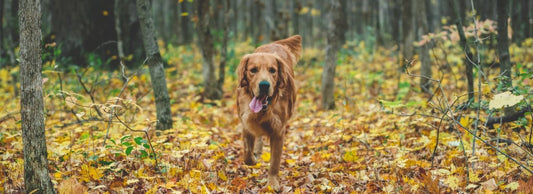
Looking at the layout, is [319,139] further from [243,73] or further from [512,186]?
[512,186]

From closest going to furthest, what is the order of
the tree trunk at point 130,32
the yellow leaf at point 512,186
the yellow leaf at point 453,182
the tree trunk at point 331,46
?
the yellow leaf at point 512,186 → the yellow leaf at point 453,182 → the tree trunk at point 331,46 → the tree trunk at point 130,32

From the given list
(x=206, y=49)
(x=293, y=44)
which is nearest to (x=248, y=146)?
(x=293, y=44)

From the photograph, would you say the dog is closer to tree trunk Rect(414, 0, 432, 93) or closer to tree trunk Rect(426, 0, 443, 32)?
tree trunk Rect(414, 0, 432, 93)

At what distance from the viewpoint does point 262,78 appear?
12.5ft

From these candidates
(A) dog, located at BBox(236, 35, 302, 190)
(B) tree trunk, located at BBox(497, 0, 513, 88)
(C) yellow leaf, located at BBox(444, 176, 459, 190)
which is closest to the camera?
(C) yellow leaf, located at BBox(444, 176, 459, 190)

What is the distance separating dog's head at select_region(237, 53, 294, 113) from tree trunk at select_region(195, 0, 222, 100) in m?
3.89

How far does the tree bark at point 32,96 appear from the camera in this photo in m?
2.57

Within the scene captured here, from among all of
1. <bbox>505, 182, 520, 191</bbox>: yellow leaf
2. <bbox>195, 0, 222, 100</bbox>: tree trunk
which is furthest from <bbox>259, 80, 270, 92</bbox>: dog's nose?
<bbox>195, 0, 222, 100</bbox>: tree trunk

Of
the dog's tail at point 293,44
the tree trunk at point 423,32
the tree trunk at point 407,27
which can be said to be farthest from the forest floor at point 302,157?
the tree trunk at point 407,27

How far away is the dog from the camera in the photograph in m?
3.87

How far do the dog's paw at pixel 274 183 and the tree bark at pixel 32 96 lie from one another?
2.00m

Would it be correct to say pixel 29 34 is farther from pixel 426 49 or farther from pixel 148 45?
pixel 426 49

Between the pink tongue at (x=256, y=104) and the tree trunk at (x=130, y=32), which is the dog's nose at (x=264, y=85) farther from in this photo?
the tree trunk at (x=130, y=32)

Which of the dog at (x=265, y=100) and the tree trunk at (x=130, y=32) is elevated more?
the tree trunk at (x=130, y=32)
